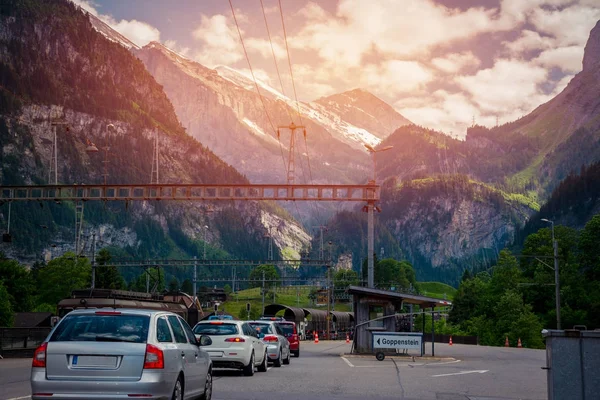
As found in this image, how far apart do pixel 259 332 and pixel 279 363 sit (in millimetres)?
1266

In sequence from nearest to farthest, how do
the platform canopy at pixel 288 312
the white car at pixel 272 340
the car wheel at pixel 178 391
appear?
the car wheel at pixel 178 391 → the white car at pixel 272 340 → the platform canopy at pixel 288 312

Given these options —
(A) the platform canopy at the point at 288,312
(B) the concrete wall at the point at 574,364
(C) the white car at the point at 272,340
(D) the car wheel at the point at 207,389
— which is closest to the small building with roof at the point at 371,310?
(C) the white car at the point at 272,340

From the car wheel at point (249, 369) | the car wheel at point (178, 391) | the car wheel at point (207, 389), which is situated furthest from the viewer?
the car wheel at point (249, 369)

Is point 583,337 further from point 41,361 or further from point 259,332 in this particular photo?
point 259,332

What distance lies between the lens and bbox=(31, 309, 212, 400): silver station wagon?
10977 millimetres

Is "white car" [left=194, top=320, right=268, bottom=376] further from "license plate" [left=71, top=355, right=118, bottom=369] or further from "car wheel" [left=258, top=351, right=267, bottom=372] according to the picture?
"license plate" [left=71, top=355, right=118, bottom=369]

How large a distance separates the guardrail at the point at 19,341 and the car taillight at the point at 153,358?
27398mm

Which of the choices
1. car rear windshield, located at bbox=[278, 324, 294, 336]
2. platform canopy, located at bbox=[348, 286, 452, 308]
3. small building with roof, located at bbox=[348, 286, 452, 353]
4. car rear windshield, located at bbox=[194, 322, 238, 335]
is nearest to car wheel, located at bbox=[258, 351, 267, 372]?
car rear windshield, located at bbox=[194, 322, 238, 335]

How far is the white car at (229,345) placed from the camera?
72.8ft

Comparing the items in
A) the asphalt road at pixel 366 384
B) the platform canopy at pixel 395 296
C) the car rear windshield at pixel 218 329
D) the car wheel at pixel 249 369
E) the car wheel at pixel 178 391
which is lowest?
the asphalt road at pixel 366 384

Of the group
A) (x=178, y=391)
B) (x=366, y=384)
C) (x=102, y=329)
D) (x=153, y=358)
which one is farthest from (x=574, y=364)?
(x=366, y=384)

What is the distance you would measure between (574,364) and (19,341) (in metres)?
32.7

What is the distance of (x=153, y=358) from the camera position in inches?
440

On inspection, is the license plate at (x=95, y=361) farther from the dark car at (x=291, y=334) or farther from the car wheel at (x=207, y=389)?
the dark car at (x=291, y=334)
